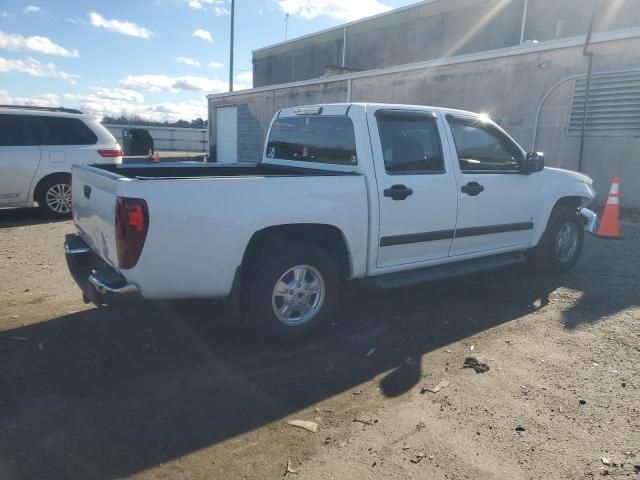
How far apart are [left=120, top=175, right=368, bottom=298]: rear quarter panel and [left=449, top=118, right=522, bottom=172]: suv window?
170 cm

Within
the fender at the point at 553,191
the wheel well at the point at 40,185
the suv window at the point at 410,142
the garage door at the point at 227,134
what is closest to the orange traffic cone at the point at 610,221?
the fender at the point at 553,191

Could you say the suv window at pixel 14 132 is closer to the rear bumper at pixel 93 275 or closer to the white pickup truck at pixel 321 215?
the white pickup truck at pixel 321 215

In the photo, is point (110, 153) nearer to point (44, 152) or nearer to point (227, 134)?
point (44, 152)

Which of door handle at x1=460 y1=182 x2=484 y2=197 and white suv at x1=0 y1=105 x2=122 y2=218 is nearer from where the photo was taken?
door handle at x1=460 y1=182 x2=484 y2=197

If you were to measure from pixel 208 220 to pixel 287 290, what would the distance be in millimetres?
908

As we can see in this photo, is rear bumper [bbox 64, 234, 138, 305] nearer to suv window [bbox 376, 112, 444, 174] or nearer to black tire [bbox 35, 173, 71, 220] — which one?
suv window [bbox 376, 112, 444, 174]

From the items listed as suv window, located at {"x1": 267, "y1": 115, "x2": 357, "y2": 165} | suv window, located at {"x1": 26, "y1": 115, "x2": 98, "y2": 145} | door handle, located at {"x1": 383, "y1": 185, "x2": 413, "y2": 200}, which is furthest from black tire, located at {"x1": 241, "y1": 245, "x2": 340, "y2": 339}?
suv window, located at {"x1": 26, "y1": 115, "x2": 98, "y2": 145}

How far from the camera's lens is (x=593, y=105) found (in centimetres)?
1027

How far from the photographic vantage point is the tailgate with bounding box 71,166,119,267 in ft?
11.1

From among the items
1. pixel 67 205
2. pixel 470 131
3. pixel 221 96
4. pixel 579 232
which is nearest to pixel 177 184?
pixel 470 131

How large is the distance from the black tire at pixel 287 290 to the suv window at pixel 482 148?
5.96ft

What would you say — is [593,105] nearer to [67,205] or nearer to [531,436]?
[531,436]

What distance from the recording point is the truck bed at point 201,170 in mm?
4582

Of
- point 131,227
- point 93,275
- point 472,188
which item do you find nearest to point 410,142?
point 472,188
